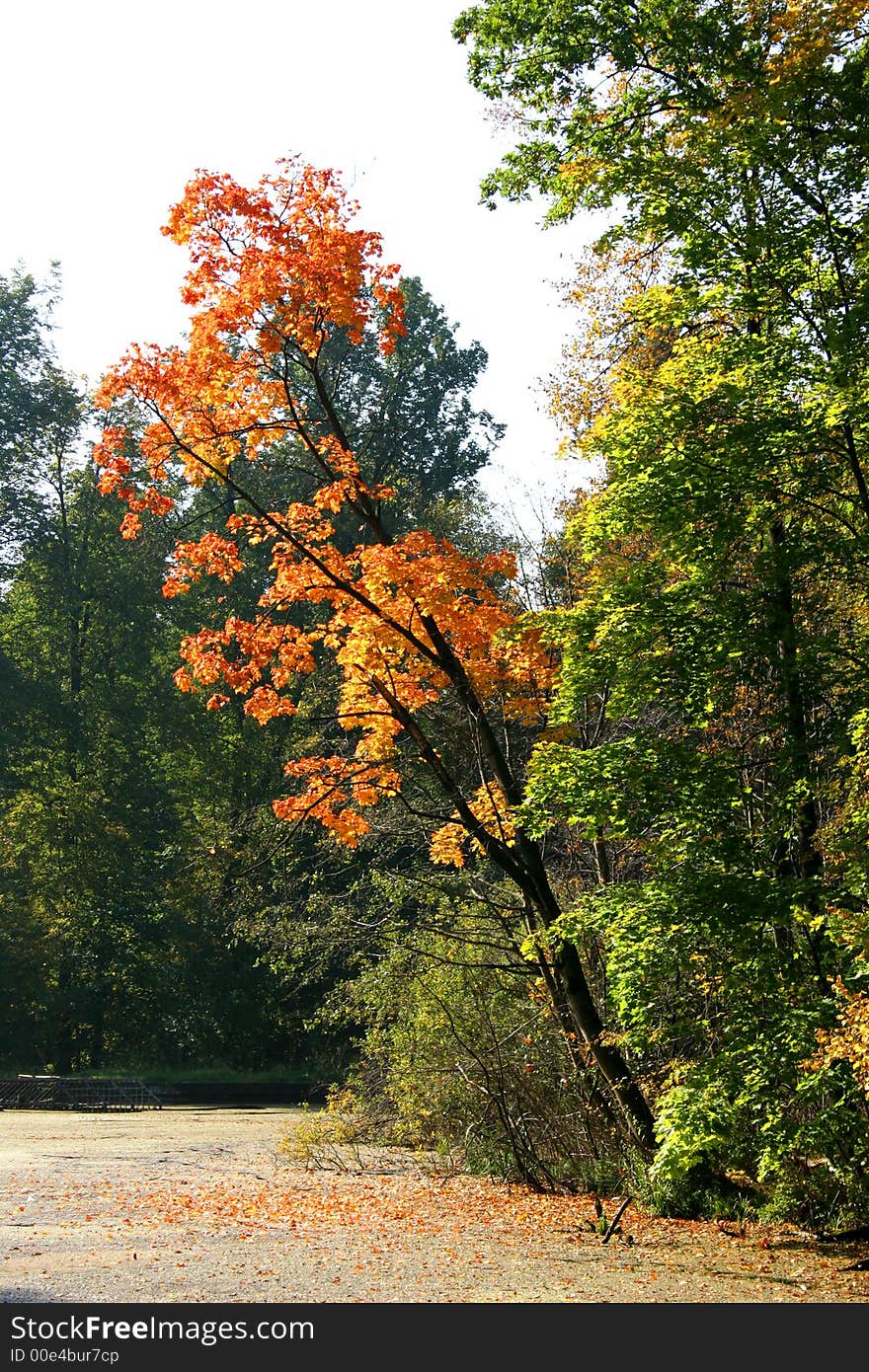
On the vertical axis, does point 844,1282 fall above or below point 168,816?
below

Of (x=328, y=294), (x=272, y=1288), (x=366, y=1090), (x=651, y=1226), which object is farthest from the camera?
(x=366, y=1090)

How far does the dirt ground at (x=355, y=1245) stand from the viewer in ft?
27.5

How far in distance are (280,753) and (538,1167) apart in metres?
21.8

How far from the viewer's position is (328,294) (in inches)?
512

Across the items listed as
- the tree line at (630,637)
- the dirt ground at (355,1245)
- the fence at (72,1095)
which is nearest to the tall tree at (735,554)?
the tree line at (630,637)

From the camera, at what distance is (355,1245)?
10133mm

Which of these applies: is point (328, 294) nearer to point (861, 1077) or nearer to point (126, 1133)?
point (861, 1077)

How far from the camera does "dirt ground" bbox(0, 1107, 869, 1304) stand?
838 centimetres

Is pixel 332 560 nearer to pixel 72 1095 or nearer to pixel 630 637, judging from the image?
pixel 630 637

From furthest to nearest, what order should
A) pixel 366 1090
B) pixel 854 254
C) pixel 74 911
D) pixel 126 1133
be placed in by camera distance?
1. pixel 74 911
2. pixel 126 1133
3. pixel 366 1090
4. pixel 854 254

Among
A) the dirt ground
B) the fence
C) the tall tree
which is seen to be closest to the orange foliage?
the tall tree

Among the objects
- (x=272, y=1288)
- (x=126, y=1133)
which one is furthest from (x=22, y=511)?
(x=272, y=1288)

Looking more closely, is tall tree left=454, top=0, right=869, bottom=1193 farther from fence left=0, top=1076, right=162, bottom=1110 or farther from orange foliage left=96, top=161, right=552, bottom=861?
fence left=0, top=1076, right=162, bottom=1110

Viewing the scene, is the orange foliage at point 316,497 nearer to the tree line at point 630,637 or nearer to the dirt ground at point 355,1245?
the tree line at point 630,637
